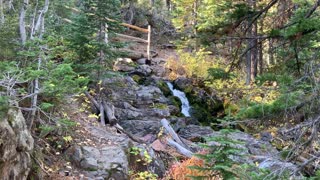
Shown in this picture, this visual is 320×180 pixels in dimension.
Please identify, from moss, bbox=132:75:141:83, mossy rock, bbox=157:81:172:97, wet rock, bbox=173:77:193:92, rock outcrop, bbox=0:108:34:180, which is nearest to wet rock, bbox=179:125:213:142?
mossy rock, bbox=157:81:172:97

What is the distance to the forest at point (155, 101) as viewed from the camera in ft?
13.1

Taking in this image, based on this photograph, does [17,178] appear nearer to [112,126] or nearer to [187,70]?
[112,126]

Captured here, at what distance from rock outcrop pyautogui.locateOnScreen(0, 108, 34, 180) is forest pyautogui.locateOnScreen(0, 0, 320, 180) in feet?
0.05

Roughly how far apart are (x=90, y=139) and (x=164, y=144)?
2.28m

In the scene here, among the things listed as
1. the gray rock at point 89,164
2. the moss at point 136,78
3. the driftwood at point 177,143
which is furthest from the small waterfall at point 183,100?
the gray rock at point 89,164

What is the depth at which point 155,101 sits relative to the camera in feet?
40.2

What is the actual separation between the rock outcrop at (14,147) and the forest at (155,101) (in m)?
0.02

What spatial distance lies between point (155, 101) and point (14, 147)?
308 inches

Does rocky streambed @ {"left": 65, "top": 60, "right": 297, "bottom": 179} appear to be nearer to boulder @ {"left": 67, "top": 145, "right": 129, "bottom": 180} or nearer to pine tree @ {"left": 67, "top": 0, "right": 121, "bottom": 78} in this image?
boulder @ {"left": 67, "top": 145, "right": 129, "bottom": 180}

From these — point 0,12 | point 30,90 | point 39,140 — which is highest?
point 0,12

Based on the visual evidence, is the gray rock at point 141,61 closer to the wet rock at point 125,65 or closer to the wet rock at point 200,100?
the wet rock at point 125,65

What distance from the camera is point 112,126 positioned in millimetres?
9211

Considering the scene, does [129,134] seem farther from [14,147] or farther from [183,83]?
[183,83]

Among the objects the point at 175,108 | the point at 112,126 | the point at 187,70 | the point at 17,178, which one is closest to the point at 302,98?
the point at 17,178
